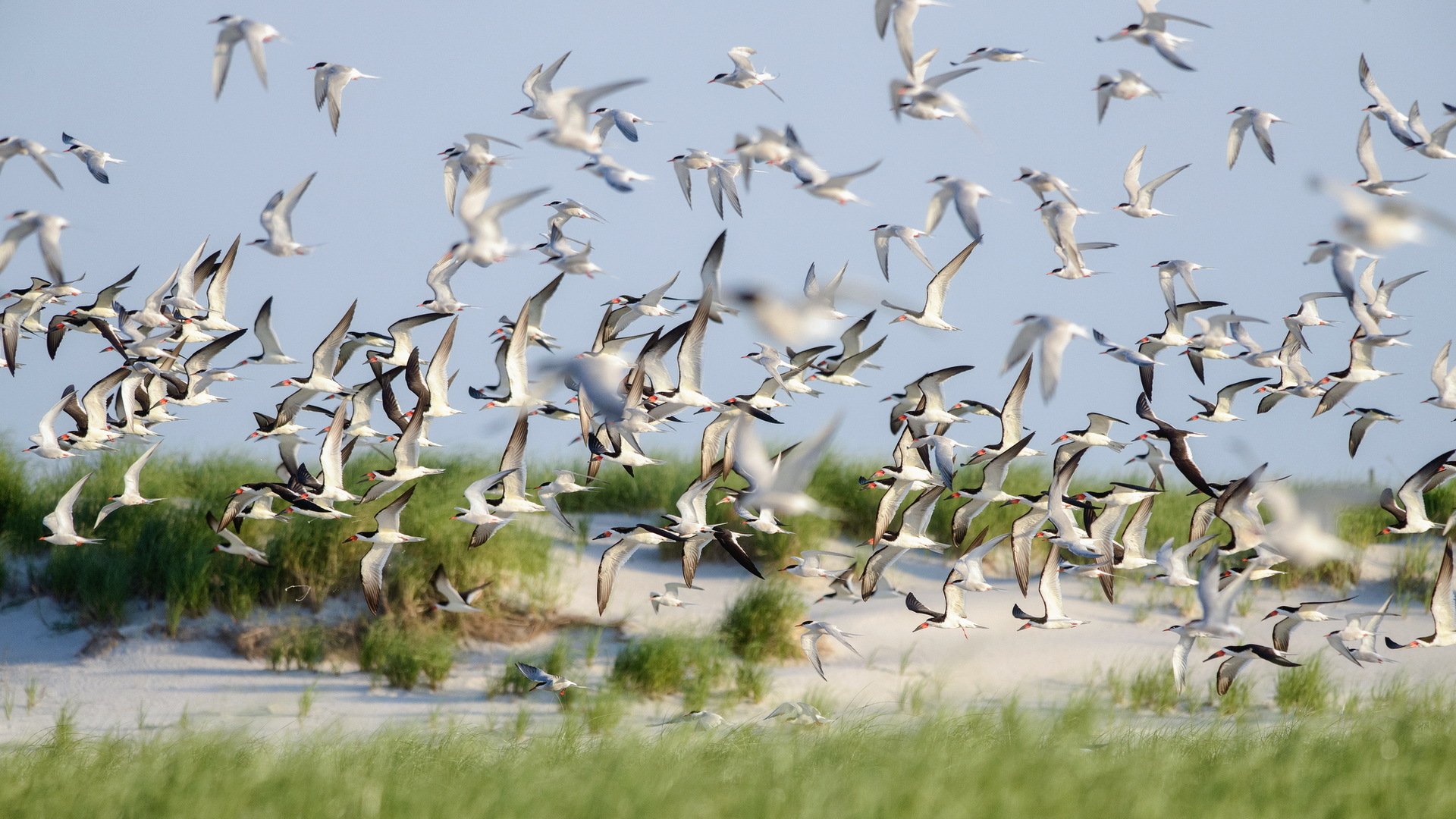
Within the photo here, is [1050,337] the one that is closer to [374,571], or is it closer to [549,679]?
[549,679]

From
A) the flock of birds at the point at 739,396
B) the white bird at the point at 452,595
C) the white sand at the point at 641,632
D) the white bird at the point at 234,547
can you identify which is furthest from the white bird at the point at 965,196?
the white bird at the point at 234,547

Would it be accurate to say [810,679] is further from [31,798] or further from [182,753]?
[31,798]

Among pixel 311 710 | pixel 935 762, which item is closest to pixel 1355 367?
pixel 935 762

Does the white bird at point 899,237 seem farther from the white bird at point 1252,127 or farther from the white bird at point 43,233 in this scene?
the white bird at point 43,233

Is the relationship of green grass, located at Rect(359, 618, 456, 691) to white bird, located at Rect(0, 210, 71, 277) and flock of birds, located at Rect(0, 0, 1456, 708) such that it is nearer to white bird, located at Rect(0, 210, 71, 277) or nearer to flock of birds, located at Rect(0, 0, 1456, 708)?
flock of birds, located at Rect(0, 0, 1456, 708)

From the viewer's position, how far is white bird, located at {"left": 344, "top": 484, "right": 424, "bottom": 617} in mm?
12031

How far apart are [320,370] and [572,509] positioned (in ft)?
18.2

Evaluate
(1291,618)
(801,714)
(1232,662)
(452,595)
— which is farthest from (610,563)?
(1291,618)

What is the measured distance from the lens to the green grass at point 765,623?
13789mm

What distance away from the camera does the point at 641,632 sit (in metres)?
14.3

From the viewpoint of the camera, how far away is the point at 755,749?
29.5 ft

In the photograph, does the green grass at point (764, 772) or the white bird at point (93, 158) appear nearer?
the green grass at point (764, 772)

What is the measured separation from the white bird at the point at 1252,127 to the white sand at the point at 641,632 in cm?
525

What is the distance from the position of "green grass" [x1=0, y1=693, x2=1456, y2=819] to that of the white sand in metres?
1.72
